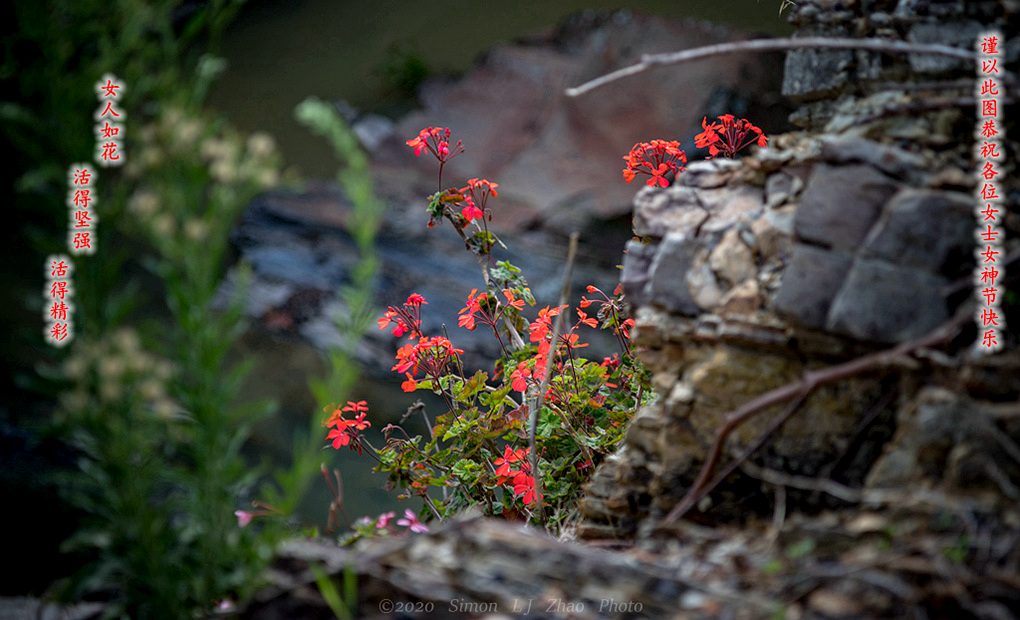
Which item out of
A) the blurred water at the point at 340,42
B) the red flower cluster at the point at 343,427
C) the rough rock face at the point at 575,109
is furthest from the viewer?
the blurred water at the point at 340,42

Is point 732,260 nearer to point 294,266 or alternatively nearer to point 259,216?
point 294,266

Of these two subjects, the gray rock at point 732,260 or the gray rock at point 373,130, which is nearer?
the gray rock at point 732,260

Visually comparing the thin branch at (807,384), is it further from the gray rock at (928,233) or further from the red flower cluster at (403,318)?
the red flower cluster at (403,318)

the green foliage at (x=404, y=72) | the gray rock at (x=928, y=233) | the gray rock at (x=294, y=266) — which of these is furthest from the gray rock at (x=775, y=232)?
Answer: the green foliage at (x=404, y=72)

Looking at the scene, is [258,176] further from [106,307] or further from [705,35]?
[705,35]

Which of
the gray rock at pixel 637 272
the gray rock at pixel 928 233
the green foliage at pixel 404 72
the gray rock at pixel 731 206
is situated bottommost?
the gray rock at pixel 637 272

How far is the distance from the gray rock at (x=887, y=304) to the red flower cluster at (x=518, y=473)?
0.70m

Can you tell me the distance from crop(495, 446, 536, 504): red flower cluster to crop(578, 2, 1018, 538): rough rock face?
265 mm

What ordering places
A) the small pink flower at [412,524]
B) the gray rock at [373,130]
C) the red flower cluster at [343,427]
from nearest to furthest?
the small pink flower at [412,524]
the red flower cluster at [343,427]
the gray rock at [373,130]

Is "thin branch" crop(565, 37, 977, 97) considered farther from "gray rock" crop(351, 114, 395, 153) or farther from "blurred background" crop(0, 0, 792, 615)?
"gray rock" crop(351, 114, 395, 153)

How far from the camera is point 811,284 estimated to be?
0.90 meters

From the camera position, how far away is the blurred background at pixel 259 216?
2.50ft

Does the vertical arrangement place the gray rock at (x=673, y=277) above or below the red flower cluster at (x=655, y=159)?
below

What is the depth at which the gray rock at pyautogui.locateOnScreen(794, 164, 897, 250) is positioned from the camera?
899 mm
